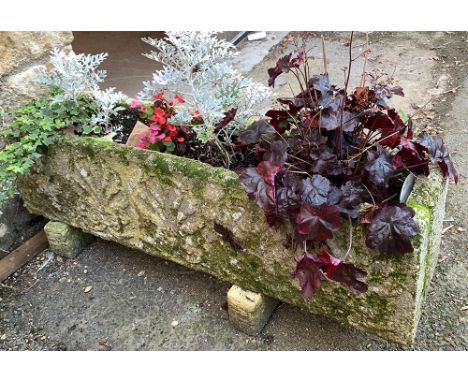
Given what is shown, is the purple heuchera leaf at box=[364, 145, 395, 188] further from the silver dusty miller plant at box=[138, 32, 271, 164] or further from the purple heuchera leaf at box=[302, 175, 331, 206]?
the silver dusty miller plant at box=[138, 32, 271, 164]

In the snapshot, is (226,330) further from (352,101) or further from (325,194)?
(352,101)

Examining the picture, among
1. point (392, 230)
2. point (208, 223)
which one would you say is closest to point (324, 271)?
point (392, 230)

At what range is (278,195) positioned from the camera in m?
1.64

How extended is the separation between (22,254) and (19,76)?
0.97m

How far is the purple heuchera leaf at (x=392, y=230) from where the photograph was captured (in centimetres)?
152

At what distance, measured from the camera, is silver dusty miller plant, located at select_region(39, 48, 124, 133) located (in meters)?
2.33

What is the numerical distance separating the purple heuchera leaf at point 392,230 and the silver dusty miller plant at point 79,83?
1405mm

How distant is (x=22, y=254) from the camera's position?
2.68 meters

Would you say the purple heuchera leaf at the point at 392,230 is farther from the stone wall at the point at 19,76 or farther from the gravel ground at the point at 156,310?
the stone wall at the point at 19,76

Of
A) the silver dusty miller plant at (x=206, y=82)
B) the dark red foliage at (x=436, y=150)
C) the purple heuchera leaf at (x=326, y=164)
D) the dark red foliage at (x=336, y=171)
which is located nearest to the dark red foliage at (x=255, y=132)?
the dark red foliage at (x=336, y=171)

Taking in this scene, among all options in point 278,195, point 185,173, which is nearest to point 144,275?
point 185,173

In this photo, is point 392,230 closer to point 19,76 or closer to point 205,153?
point 205,153

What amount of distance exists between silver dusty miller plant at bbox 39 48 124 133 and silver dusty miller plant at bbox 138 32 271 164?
39 centimetres

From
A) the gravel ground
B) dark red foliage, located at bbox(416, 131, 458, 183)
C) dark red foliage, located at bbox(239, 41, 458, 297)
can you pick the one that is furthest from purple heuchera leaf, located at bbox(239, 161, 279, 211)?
the gravel ground
